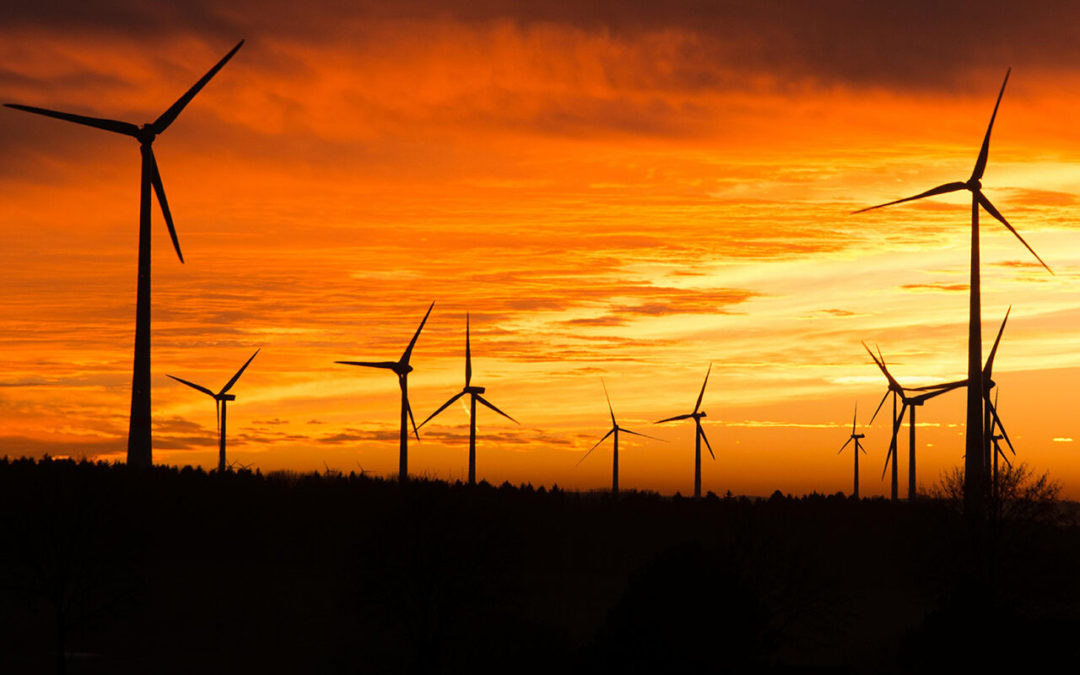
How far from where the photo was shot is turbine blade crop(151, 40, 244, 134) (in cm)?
8375

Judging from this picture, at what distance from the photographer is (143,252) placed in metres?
77.8

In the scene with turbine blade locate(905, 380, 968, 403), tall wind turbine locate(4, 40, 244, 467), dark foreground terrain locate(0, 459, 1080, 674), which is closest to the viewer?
dark foreground terrain locate(0, 459, 1080, 674)

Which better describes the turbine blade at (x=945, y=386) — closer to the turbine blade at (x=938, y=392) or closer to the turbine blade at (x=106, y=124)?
the turbine blade at (x=938, y=392)

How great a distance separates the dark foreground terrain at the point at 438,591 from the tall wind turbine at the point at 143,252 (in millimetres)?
5439

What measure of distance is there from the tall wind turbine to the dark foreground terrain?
544 cm

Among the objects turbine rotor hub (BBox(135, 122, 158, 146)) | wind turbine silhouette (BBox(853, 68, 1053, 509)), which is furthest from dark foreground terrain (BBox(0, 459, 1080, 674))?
turbine rotor hub (BBox(135, 122, 158, 146))

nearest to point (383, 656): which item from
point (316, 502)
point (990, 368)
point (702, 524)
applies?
point (316, 502)

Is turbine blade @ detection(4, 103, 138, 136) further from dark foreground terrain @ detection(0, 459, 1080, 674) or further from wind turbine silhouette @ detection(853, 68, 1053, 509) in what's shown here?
wind turbine silhouette @ detection(853, 68, 1053, 509)

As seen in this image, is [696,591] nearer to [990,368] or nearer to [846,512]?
[990,368]

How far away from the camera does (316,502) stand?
113062 mm

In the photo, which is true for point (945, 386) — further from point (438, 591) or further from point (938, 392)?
point (438, 591)

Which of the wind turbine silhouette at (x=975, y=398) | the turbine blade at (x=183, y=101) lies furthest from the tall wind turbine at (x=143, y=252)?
the wind turbine silhouette at (x=975, y=398)

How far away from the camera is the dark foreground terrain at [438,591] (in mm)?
66188

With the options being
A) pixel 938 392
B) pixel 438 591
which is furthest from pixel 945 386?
pixel 438 591
